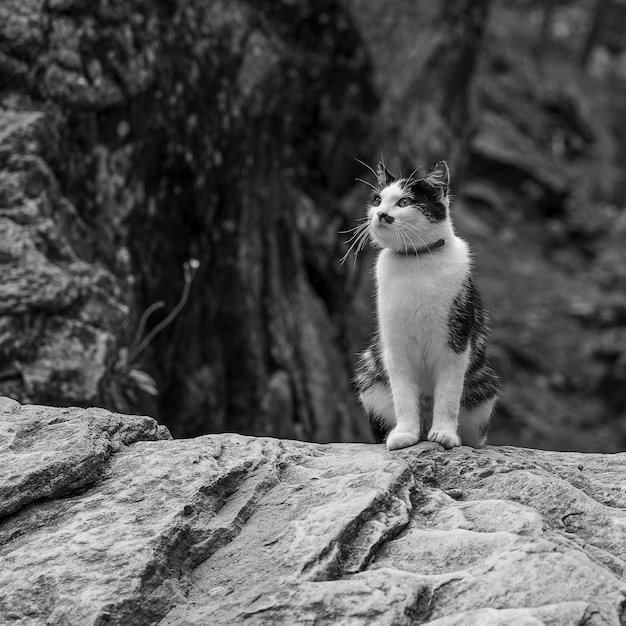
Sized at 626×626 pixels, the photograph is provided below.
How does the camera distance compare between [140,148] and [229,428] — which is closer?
[140,148]

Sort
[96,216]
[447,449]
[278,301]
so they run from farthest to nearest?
[278,301]
[96,216]
[447,449]

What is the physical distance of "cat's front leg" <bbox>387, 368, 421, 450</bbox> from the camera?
4.69 metres

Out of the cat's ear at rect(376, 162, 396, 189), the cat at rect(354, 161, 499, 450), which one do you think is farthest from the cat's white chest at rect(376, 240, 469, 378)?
the cat's ear at rect(376, 162, 396, 189)

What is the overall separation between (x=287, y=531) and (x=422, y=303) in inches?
61.0

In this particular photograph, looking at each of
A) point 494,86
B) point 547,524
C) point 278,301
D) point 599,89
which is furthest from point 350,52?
point 599,89

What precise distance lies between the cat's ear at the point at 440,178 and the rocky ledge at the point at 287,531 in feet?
4.62

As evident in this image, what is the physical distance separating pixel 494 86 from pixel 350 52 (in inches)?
503

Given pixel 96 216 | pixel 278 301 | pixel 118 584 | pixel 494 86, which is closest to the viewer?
pixel 118 584

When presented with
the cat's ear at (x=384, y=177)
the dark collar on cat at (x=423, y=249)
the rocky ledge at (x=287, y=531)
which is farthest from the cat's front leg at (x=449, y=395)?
the cat's ear at (x=384, y=177)

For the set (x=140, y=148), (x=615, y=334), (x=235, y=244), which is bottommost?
(x=615, y=334)

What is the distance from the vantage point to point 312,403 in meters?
8.98

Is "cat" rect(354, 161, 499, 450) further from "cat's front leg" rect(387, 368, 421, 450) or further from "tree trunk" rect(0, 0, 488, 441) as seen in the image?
"tree trunk" rect(0, 0, 488, 441)

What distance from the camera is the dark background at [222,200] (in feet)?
19.7

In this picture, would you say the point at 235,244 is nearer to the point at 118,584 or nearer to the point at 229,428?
the point at 229,428
